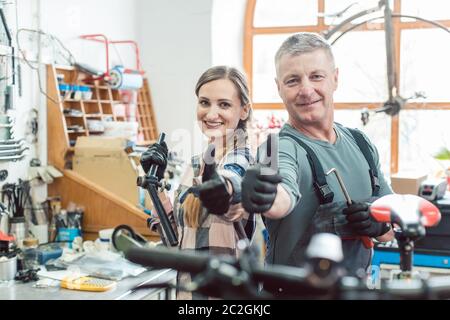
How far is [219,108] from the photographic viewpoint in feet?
6.05

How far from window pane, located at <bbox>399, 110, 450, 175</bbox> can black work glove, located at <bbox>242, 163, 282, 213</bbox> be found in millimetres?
4458

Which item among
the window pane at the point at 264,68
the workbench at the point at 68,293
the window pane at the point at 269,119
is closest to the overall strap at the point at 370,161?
the workbench at the point at 68,293

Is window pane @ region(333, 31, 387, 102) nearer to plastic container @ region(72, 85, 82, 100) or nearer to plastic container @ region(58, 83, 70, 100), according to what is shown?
plastic container @ region(72, 85, 82, 100)

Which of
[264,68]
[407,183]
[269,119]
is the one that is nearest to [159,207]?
[407,183]

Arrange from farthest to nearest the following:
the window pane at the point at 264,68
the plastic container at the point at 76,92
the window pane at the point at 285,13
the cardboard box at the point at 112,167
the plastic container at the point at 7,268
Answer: the window pane at the point at 264,68 → the window pane at the point at 285,13 → the plastic container at the point at 76,92 → the cardboard box at the point at 112,167 → the plastic container at the point at 7,268

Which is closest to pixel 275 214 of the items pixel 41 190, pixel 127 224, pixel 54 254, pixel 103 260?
pixel 103 260

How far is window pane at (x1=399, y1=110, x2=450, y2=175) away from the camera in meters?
5.34

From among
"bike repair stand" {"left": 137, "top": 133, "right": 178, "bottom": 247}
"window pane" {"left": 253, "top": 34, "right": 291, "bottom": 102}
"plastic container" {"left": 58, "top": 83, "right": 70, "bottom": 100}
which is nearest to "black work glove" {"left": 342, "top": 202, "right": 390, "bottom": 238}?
"bike repair stand" {"left": 137, "top": 133, "right": 178, "bottom": 247}

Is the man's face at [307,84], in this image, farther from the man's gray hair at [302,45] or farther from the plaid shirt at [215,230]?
the plaid shirt at [215,230]

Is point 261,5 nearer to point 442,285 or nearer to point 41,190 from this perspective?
point 41,190

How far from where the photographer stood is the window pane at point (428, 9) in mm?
5262

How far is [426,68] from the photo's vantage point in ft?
17.6

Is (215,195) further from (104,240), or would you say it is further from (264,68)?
(264,68)

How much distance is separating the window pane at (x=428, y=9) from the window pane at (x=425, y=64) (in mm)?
137
